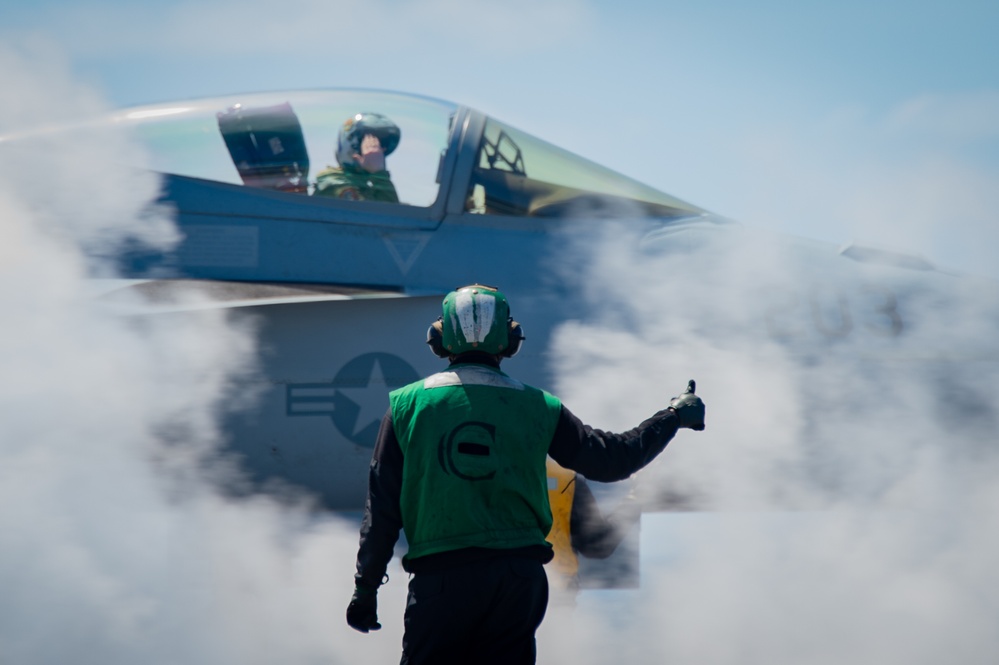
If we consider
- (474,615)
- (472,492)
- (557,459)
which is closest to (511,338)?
(557,459)

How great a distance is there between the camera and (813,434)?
4.07m

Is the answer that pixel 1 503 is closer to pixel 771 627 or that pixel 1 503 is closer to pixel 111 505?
pixel 111 505

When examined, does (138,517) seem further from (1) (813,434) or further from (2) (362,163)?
(1) (813,434)

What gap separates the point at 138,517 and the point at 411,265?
153cm

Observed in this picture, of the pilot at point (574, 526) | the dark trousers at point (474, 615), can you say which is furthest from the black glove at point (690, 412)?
the pilot at point (574, 526)

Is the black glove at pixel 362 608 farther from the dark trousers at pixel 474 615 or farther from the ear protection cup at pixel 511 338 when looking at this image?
the ear protection cup at pixel 511 338

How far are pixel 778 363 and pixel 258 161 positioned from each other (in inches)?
95.3

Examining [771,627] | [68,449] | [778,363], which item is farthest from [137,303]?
[771,627]

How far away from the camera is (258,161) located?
460 cm

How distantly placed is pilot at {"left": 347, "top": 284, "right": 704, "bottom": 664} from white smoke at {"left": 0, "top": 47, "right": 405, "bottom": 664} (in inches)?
→ 62.6

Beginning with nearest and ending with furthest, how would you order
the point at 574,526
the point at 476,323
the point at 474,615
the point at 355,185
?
the point at 474,615, the point at 476,323, the point at 574,526, the point at 355,185

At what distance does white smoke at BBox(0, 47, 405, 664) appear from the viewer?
4113mm

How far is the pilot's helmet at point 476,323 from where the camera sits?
9.14 feet

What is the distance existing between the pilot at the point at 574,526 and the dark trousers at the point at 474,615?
136 cm
